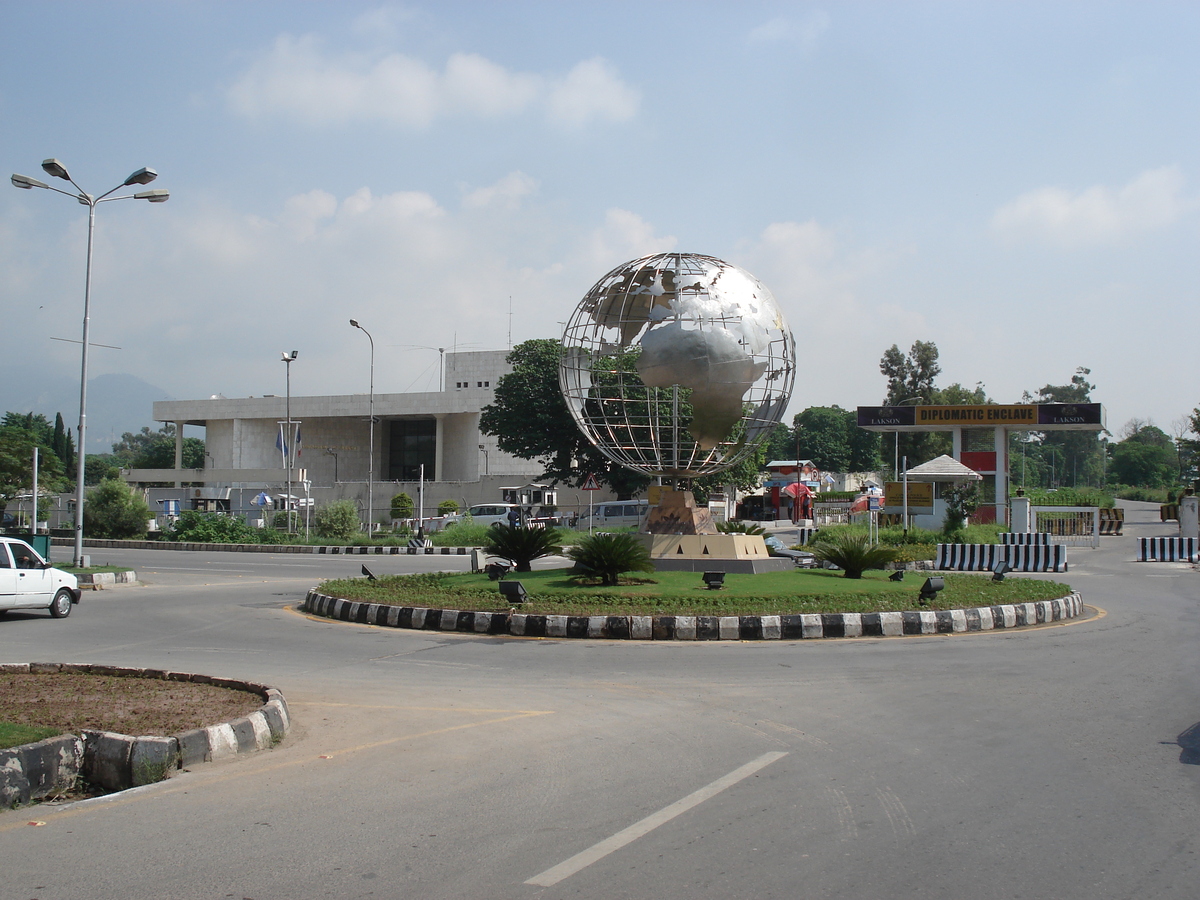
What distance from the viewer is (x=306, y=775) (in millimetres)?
5434

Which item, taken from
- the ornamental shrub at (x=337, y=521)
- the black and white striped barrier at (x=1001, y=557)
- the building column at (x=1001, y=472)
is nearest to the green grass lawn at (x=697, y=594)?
the black and white striped barrier at (x=1001, y=557)

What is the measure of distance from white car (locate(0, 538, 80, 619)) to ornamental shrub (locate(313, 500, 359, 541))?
21.3 metres

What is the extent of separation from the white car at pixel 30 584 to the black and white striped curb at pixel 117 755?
9093mm

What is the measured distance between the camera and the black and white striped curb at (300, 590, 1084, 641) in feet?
36.9

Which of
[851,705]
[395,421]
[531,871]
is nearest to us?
[531,871]

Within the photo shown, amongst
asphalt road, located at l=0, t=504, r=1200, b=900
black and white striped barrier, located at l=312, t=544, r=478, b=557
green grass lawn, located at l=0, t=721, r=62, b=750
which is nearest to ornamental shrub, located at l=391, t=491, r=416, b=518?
black and white striped barrier, located at l=312, t=544, r=478, b=557

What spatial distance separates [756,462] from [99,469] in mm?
73858

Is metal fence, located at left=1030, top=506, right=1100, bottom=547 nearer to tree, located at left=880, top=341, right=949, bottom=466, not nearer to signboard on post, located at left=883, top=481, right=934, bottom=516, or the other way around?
signboard on post, located at left=883, top=481, right=934, bottom=516

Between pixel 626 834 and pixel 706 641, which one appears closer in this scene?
pixel 626 834

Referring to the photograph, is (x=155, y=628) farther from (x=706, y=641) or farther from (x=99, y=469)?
(x=99, y=469)

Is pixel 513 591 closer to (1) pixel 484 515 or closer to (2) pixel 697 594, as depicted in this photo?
(2) pixel 697 594

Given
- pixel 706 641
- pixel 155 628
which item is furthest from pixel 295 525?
pixel 706 641

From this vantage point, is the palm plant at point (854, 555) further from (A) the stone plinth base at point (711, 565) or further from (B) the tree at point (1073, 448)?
(B) the tree at point (1073, 448)

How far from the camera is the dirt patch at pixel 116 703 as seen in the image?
5.83m
